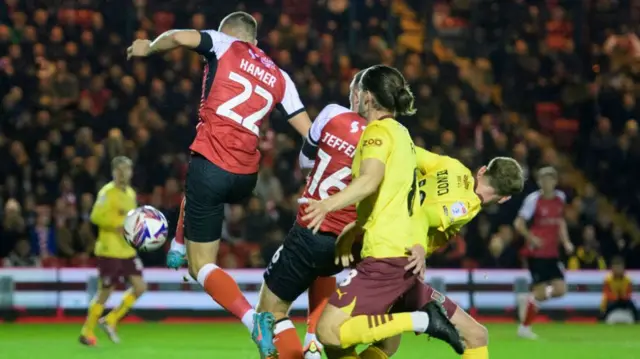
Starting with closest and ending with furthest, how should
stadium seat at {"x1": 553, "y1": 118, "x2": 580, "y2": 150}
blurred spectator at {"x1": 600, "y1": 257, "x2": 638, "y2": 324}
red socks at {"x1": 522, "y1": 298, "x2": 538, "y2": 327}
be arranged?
red socks at {"x1": 522, "y1": 298, "x2": 538, "y2": 327}
blurred spectator at {"x1": 600, "y1": 257, "x2": 638, "y2": 324}
stadium seat at {"x1": 553, "y1": 118, "x2": 580, "y2": 150}

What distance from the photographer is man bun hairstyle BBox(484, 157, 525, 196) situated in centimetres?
759

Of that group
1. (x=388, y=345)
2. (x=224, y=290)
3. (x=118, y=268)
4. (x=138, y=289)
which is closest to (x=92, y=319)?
(x=138, y=289)

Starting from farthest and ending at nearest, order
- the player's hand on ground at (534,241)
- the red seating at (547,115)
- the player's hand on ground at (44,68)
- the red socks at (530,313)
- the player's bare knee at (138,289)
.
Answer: the red seating at (547,115) < the player's hand on ground at (44,68) < the player's hand on ground at (534,241) < the red socks at (530,313) < the player's bare knee at (138,289)

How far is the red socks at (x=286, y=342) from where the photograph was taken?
7973 mm

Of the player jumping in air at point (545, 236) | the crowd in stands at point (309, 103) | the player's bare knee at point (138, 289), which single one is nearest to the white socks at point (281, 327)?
the player's bare knee at point (138, 289)

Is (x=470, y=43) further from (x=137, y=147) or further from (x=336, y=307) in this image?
(x=336, y=307)

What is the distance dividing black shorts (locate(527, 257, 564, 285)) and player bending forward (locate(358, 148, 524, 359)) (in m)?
7.15

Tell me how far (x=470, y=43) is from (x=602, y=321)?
573cm

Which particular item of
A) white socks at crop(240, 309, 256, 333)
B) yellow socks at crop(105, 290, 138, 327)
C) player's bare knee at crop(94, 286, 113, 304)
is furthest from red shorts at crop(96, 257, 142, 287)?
white socks at crop(240, 309, 256, 333)

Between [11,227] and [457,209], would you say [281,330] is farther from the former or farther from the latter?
[11,227]

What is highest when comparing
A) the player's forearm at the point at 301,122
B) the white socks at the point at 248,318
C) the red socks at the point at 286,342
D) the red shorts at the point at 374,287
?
the player's forearm at the point at 301,122

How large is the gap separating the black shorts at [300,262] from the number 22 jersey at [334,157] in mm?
87

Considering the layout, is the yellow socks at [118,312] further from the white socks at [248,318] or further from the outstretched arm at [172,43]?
the outstretched arm at [172,43]

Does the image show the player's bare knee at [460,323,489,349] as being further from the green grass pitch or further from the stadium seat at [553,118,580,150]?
the stadium seat at [553,118,580,150]
